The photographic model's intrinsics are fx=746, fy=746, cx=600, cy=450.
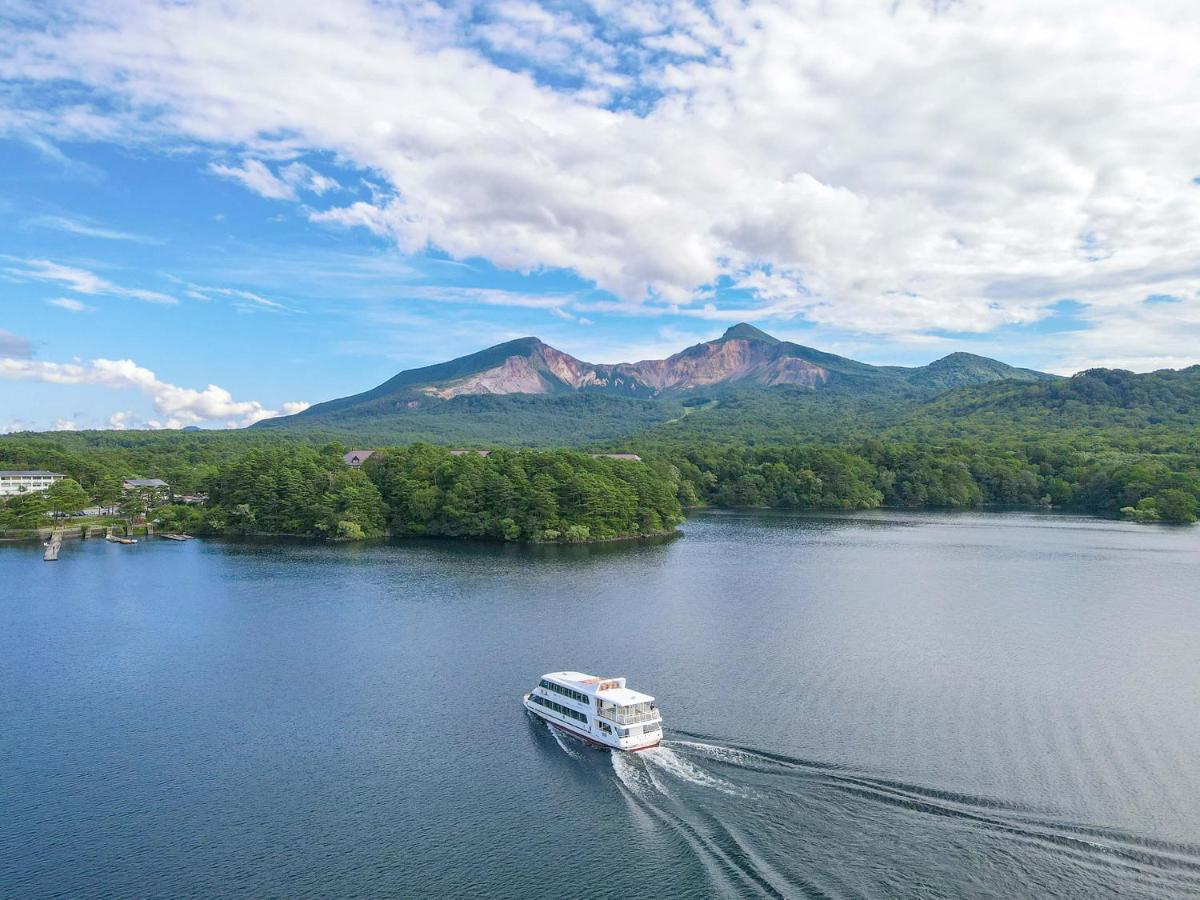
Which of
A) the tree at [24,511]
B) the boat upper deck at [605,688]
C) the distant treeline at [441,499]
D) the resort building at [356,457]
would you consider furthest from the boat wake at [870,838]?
the resort building at [356,457]

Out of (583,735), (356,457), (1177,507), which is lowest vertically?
(583,735)

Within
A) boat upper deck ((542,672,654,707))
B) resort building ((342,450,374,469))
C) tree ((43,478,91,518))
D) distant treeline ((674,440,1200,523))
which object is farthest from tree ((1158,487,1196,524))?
tree ((43,478,91,518))

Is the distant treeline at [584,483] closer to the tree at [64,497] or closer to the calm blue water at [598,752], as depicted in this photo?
the tree at [64,497]

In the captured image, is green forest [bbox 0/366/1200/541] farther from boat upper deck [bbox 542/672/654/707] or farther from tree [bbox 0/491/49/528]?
boat upper deck [bbox 542/672/654/707]

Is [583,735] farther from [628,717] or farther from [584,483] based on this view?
[584,483]

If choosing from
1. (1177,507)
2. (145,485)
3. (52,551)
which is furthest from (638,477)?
(1177,507)
